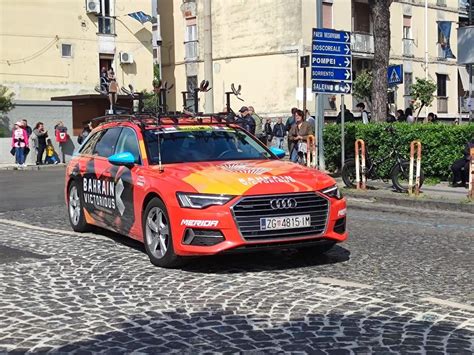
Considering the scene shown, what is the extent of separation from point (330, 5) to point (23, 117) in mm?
18570

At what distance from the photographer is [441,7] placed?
1783 inches

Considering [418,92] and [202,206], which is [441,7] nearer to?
[418,92]

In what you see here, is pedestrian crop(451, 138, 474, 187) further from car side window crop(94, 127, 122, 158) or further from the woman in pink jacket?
the woman in pink jacket

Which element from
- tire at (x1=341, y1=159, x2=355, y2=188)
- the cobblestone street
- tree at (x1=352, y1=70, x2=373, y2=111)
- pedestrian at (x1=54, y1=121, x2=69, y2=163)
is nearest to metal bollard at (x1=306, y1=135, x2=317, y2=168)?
tire at (x1=341, y1=159, x2=355, y2=188)

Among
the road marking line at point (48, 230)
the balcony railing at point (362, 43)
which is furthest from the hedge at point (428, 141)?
the balcony railing at point (362, 43)

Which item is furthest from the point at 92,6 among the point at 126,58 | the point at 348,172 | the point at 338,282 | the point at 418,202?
the point at 338,282

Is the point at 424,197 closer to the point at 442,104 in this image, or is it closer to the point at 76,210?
the point at 76,210

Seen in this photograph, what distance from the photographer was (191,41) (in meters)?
42.6

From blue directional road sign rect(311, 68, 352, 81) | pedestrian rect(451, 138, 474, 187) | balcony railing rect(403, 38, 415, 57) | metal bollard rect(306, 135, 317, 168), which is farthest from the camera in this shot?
balcony railing rect(403, 38, 415, 57)

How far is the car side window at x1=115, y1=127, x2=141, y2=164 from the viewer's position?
7.96 m

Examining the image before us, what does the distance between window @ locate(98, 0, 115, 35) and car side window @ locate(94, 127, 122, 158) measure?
29964 millimetres

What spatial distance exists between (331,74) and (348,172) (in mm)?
2200

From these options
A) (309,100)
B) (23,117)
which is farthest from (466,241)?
(309,100)

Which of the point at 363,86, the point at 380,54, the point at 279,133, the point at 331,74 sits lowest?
the point at 279,133
